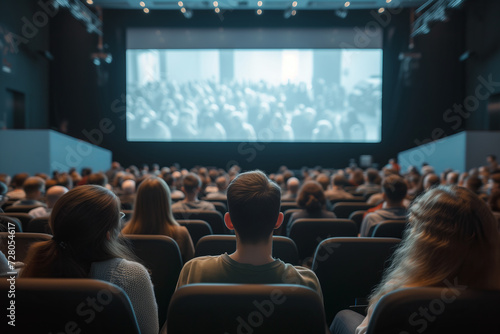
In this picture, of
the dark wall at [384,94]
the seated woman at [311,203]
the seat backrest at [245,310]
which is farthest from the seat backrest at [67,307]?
the dark wall at [384,94]

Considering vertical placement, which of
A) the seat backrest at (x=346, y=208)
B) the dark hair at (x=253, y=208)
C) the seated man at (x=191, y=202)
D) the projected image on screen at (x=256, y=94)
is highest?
the projected image on screen at (x=256, y=94)

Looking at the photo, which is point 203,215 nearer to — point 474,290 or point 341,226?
point 341,226

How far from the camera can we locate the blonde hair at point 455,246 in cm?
116

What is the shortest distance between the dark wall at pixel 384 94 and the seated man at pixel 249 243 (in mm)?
13323

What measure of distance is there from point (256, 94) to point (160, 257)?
471 inches

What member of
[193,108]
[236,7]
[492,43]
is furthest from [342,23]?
[193,108]

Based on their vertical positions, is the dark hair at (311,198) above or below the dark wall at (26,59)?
below

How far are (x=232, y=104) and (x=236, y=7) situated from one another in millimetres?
3251

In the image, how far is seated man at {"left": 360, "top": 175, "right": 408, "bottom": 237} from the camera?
309cm

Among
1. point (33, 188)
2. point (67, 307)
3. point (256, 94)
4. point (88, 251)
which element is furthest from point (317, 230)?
point (256, 94)

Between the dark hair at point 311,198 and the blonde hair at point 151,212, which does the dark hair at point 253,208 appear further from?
the dark hair at point 311,198

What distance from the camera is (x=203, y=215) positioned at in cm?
344

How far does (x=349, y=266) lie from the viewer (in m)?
2.04

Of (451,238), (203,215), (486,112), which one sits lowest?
(203,215)
